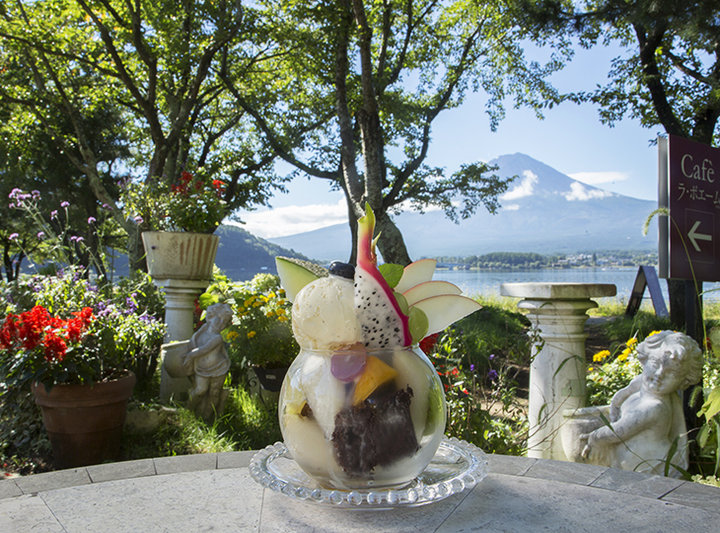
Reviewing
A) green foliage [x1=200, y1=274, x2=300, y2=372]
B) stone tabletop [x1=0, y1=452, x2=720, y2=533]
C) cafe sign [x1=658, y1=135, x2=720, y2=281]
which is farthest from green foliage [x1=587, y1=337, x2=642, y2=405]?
stone tabletop [x1=0, y1=452, x2=720, y2=533]

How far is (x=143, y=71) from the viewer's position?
12336 mm

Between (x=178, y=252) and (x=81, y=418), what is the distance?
1.75 meters

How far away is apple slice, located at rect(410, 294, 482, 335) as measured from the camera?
1057 millimetres

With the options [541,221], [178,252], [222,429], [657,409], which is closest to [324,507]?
[657,409]

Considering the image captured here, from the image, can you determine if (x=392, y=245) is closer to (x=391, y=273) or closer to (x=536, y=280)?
(x=536, y=280)

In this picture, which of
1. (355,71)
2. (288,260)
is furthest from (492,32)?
(288,260)

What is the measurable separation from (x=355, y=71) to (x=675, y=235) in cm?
896

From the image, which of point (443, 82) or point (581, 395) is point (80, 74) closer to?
point (443, 82)

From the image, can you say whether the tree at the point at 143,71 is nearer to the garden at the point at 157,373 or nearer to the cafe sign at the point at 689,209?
the garden at the point at 157,373

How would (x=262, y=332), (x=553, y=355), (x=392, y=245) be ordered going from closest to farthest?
(x=553, y=355) < (x=262, y=332) < (x=392, y=245)

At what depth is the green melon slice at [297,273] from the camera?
3.56ft

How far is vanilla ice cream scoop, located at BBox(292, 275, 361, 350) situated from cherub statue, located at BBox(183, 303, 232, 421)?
3.40 meters

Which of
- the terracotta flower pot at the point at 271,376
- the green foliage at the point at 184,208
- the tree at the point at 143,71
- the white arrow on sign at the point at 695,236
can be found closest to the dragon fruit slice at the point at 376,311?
the white arrow on sign at the point at 695,236

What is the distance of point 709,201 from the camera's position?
3623 millimetres
